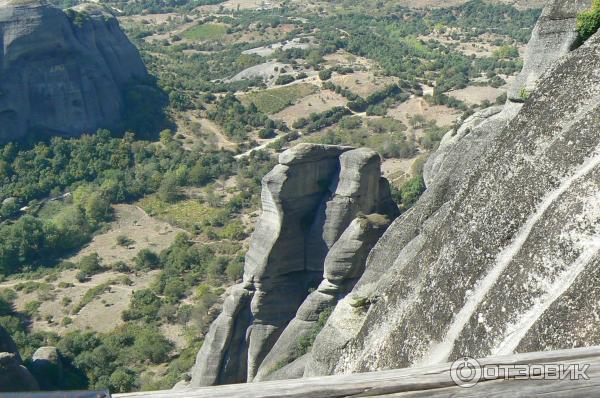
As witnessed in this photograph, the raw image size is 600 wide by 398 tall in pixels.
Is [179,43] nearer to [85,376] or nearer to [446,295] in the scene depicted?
Answer: [85,376]

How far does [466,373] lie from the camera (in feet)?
8.63

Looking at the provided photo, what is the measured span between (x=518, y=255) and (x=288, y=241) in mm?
10871

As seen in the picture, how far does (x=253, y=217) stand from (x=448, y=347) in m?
26.0

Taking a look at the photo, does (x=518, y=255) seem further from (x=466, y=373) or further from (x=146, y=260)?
(x=146, y=260)

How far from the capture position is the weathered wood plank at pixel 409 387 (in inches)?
100

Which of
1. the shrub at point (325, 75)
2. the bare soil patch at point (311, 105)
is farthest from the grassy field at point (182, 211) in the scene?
the shrub at point (325, 75)

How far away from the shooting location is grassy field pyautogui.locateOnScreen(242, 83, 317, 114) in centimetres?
5100

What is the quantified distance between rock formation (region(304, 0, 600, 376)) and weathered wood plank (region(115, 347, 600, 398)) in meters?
2.24

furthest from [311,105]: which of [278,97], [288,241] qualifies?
[288,241]

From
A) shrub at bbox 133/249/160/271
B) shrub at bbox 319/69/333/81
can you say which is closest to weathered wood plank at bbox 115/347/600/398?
shrub at bbox 133/249/160/271

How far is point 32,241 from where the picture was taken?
2989 centimetres

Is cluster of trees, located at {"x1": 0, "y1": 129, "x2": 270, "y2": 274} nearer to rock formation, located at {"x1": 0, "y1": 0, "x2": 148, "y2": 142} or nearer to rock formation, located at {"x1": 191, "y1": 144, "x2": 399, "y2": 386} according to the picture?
rock formation, located at {"x1": 0, "y1": 0, "x2": 148, "y2": 142}

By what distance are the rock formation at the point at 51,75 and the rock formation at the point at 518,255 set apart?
3444cm

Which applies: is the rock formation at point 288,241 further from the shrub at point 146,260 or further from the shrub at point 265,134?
the shrub at point 265,134
